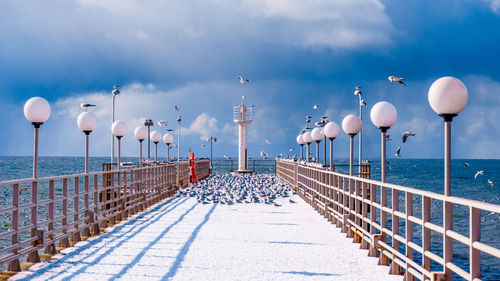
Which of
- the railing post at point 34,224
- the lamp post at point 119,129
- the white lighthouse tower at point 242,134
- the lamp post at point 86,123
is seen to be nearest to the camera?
the railing post at point 34,224

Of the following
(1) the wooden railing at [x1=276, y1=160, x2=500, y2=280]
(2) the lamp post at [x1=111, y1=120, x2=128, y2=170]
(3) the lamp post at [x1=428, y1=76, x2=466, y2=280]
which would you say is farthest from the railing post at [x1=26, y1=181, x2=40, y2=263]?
(2) the lamp post at [x1=111, y1=120, x2=128, y2=170]

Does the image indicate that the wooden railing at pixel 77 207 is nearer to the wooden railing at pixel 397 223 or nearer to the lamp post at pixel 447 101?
the wooden railing at pixel 397 223

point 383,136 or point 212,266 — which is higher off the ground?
point 383,136

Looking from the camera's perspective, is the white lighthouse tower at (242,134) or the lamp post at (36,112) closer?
the lamp post at (36,112)

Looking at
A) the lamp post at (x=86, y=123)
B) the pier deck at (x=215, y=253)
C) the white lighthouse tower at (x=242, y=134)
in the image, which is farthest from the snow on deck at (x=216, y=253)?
the white lighthouse tower at (x=242, y=134)

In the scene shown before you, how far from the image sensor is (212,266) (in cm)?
661

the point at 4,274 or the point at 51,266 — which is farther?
the point at 51,266

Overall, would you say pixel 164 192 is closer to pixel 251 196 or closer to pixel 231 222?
pixel 251 196

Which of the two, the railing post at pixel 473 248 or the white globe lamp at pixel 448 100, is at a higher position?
the white globe lamp at pixel 448 100

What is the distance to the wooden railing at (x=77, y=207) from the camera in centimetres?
633

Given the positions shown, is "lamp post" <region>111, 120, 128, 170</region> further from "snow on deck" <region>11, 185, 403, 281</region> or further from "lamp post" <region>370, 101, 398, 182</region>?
"lamp post" <region>370, 101, 398, 182</region>

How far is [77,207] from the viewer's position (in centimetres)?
837

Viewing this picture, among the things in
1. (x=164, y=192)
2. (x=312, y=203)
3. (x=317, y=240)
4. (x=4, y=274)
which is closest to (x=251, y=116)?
(x=164, y=192)

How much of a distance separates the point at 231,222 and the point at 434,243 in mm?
10680
